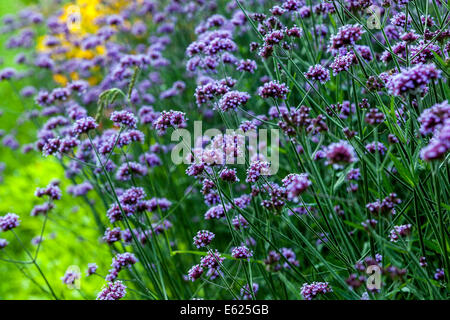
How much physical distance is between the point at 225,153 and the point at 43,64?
3.03 m

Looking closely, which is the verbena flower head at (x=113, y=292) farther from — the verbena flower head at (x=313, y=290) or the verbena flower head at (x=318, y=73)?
the verbena flower head at (x=318, y=73)

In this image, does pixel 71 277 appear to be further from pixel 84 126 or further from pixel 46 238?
pixel 46 238

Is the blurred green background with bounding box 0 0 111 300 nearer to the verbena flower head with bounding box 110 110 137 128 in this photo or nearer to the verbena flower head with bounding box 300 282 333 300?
the verbena flower head with bounding box 110 110 137 128

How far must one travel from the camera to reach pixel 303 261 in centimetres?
291

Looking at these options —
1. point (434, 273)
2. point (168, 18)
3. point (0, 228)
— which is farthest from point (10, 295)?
point (434, 273)

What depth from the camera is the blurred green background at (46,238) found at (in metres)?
3.96

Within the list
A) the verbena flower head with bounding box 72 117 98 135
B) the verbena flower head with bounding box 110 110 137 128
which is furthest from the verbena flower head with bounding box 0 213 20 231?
the verbena flower head with bounding box 110 110 137 128

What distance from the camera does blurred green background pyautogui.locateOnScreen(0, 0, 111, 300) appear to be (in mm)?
3957

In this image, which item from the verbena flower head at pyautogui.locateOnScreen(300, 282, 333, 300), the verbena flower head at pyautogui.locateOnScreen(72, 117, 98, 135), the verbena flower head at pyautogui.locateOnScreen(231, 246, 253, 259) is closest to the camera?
the verbena flower head at pyautogui.locateOnScreen(300, 282, 333, 300)

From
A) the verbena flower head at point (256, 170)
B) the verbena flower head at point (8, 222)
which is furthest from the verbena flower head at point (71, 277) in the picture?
the verbena flower head at point (256, 170)

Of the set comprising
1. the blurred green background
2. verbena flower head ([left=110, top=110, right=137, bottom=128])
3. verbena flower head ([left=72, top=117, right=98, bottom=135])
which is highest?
the blurred green background

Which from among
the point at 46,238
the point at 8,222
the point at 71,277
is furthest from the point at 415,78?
the point at 46,238

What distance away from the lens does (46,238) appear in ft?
14.4

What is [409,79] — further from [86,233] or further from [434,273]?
[86,233]
